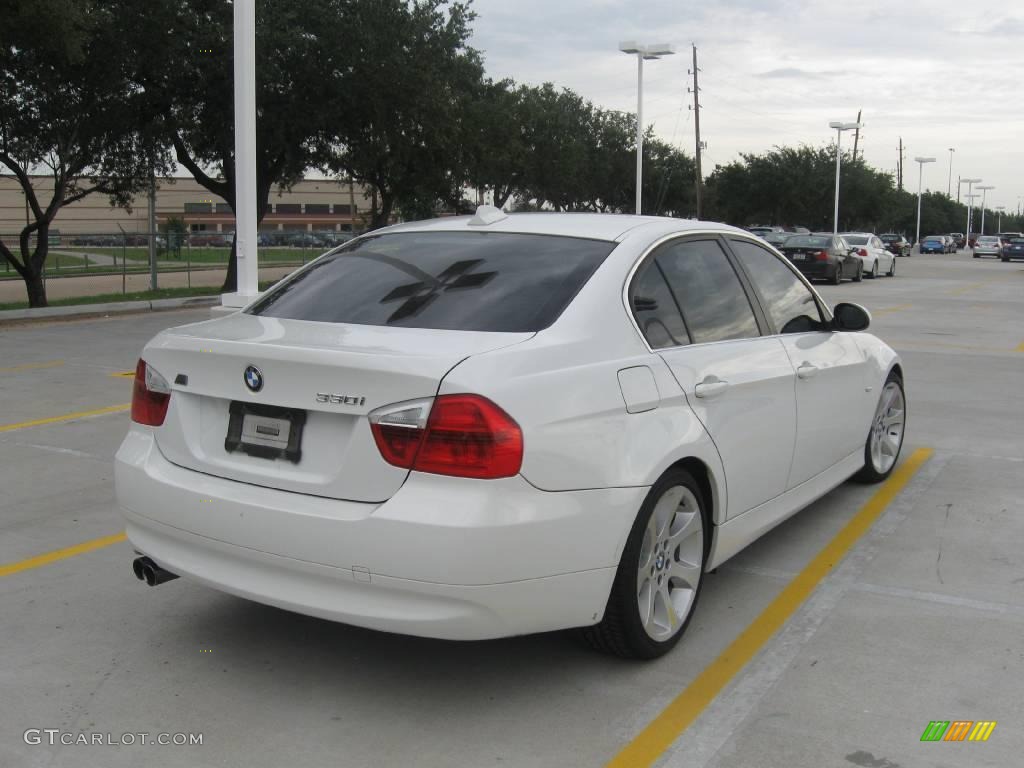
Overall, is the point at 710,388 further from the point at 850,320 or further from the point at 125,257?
the point at 125,257

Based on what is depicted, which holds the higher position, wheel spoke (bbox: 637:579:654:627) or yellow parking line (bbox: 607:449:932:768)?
wheel spoke (bbox: 637:579:654:627)

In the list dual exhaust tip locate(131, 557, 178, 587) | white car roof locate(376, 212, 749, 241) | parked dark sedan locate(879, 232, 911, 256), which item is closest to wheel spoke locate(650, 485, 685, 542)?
white car roof locate(376, 212, 749, 241)

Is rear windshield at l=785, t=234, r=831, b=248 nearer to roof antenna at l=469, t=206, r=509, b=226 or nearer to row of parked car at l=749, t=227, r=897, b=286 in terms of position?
row of parked car at l=749, t=227, r=897, b=286

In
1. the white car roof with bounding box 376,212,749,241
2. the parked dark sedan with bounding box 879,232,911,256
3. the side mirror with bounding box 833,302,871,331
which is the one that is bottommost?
the side mirror with bounding box 833,302,871,331

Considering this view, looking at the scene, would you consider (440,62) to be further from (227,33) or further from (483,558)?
(483,558)

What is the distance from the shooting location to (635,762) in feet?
10.7

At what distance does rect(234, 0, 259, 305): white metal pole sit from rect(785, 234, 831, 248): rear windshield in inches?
860

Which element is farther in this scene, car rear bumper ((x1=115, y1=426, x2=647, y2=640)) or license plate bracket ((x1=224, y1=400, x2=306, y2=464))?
license plate bracket ((x1=224, y1=400, x2=306, y2=464))

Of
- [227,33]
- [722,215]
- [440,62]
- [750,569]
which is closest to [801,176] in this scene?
[722,215]

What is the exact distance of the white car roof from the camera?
4480 millimetres

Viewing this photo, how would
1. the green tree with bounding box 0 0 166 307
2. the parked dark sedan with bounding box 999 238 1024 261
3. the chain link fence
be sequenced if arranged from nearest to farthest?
the green tree with bounding box 0 0 166 307
the chain link fence
the parked dark sedan with bounding box 999 238 1024 261

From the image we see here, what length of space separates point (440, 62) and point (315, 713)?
23.4 m

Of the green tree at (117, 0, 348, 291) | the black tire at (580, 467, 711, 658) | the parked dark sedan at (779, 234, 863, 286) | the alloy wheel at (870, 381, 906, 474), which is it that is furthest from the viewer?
the parked dark sedan at (779, 234, 863, 286)

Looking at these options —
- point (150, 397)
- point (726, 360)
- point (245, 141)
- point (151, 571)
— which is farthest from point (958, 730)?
point (245, 141)
